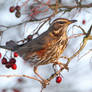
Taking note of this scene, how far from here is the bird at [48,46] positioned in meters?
3.22

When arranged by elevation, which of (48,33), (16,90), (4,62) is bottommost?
(16,90)

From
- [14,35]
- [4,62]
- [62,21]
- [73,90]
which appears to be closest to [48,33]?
[62,21]

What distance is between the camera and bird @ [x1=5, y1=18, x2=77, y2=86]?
322cm

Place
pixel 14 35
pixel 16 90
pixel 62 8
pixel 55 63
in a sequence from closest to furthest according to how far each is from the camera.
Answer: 1. pixel 55 63
2. pixel 62 8
3. pixel 16 90
4. pixel 14 35

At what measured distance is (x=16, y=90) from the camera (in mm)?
3699

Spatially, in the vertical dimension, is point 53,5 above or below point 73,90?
above

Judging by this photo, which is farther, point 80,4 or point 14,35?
point 14,35

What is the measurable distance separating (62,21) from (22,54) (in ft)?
2.19

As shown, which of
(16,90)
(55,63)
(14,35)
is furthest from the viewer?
(14,35)

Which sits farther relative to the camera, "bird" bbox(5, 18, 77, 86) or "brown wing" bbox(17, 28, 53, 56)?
"brown wing" bbox(17, 28, 53, 56)

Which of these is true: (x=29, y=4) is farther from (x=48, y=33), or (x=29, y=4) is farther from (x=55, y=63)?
(x=55, y=63)

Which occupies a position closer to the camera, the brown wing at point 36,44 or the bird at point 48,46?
the bird at point 48,46

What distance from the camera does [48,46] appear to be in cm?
330

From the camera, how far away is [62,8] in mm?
3330
